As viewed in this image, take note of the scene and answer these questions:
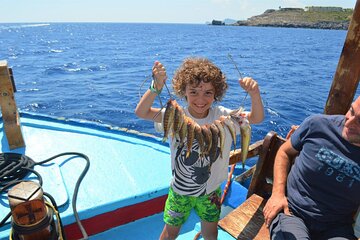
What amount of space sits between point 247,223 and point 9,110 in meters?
4.08

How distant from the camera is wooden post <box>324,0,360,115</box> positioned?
311 centimetres

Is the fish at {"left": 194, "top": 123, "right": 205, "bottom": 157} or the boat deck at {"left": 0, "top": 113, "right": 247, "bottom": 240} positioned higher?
the fish at {"left": 194, "top": 123, "right": 205, "bottom": 157}

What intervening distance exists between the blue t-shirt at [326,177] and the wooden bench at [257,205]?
610mm

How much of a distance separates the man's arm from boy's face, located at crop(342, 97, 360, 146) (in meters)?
0.67

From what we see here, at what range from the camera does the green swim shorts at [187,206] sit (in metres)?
3.11

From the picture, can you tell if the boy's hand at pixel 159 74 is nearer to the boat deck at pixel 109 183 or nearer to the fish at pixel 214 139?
the fish at pixel 214 139

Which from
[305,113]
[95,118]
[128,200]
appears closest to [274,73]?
[305,113]

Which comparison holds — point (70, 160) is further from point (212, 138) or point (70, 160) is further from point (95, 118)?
point (95, 118)

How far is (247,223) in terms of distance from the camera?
3.50 meters

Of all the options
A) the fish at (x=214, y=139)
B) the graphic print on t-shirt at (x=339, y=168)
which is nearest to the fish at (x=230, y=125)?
the fish at (x=214, y=139)

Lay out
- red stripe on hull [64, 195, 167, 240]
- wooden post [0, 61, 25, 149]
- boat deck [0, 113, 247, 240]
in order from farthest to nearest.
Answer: wooden post [0, 61, 25, 149] → boat deck [0, 113, 247, 240] → red stripe on hull [64, 195, 167, 240]

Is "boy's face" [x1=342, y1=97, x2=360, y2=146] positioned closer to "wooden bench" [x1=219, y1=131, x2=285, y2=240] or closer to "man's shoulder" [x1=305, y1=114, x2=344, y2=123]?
"man's shoulder" [x1=305, y1=114, x2=344, y2=123]

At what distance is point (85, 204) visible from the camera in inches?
149

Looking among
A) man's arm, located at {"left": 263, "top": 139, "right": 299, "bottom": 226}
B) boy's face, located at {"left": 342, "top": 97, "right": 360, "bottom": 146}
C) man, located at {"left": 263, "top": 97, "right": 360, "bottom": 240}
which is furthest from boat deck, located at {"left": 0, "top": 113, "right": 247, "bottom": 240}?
boy's face, located at {"left": 342, "top": 97, "right": 360, "bottom": 146}
